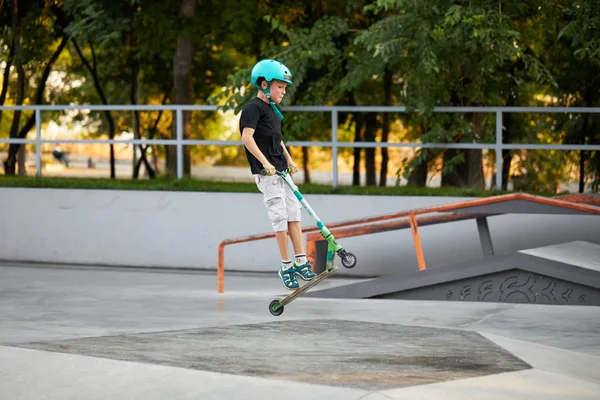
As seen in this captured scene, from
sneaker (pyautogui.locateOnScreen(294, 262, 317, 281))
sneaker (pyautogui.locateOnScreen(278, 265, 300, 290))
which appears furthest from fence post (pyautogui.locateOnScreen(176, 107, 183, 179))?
sneaker (pyautogui.locateOnScreen(294, 262, 317, 281))

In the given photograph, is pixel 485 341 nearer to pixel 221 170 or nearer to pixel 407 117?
pixel 407 117

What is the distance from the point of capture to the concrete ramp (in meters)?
12.2

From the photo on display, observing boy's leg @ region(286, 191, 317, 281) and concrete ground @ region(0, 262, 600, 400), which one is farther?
boy's leg @ region(286, 191, 317, 281)

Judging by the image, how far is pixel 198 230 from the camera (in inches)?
691

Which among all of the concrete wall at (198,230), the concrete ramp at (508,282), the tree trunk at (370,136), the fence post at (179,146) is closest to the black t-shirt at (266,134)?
the concrete ramp at (508,282)

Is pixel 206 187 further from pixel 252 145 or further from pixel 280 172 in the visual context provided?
pixel 252 145

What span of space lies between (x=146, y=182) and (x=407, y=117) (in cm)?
888

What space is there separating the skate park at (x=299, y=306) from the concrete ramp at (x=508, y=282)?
2cm

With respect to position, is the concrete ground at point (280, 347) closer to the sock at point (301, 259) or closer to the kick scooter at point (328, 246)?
the kick scooter at point (328, 246)

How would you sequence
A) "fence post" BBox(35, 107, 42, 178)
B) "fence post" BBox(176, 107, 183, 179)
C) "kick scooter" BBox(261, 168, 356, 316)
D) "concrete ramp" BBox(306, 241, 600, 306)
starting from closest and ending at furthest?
"kick scooter" BBox(261, 168, 356, 316) < "concrete ramp" BBox(306, 241, 600, 306) < "fence post" BBox(176, 107, 183, 179) < "fence post" BBox(35, 107, 42, 178)

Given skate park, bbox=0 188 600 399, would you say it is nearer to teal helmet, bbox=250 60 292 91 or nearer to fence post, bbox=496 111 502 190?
fence post, bbox=496 111 502 190

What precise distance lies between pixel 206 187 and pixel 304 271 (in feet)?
25.9

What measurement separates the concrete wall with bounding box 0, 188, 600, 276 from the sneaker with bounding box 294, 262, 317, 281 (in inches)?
250

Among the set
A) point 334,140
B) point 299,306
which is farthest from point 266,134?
point 334,140
